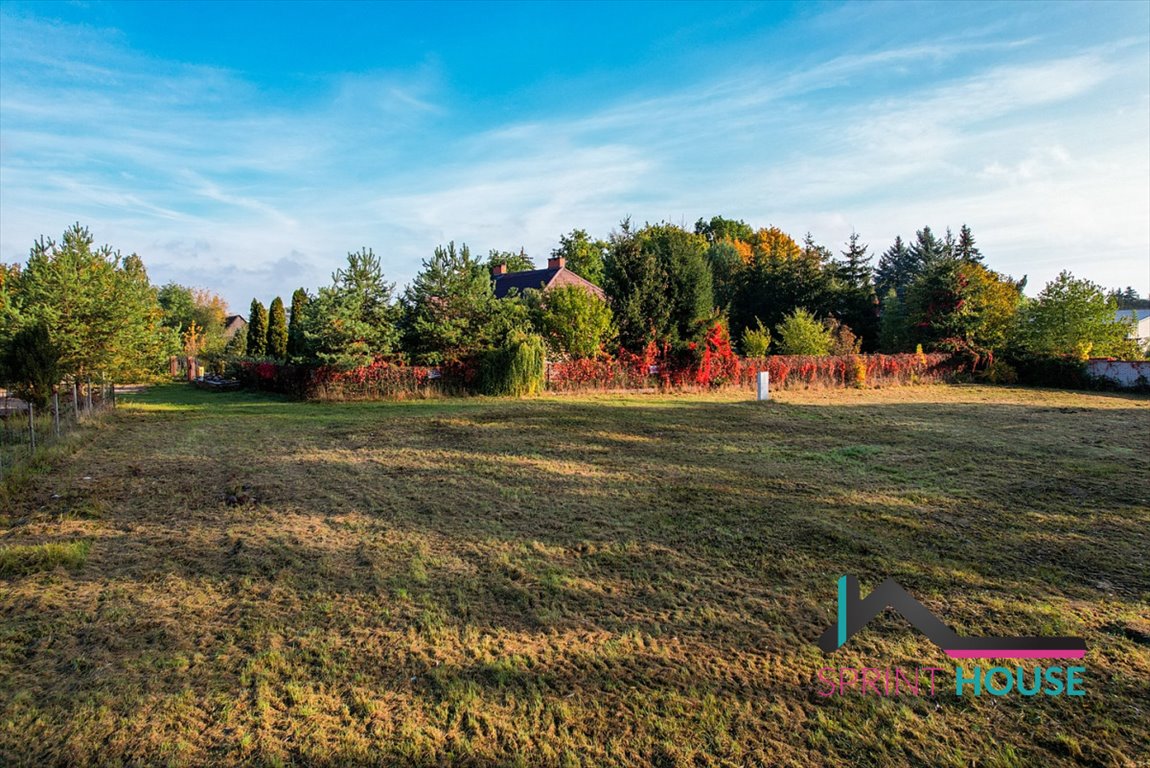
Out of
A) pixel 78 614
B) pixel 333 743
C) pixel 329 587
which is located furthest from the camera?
pixel 329 587

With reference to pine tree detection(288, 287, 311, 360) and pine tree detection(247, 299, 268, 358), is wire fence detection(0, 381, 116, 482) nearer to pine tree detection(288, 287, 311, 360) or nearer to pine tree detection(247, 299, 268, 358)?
pine tree detection(288, 287, 311, 360)

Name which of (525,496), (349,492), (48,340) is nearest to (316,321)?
(48,340)

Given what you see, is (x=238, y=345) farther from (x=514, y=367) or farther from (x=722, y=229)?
(x=722, y=229)

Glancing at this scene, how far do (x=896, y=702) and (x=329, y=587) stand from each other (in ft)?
11.9

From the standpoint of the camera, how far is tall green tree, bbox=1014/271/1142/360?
23.6m

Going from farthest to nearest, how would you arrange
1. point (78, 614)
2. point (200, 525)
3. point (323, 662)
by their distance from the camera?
1. point (200, 525)
2. point (78, 614)
3. point (323, 662)

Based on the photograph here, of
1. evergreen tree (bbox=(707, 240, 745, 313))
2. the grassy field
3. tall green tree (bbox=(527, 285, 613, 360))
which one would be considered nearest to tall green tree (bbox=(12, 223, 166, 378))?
the grassy field

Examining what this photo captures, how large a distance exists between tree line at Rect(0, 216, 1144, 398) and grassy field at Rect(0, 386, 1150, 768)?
619 cm

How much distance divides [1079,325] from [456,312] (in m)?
24.8

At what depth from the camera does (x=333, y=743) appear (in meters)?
2.60

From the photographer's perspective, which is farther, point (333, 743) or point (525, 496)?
point (525, 496)

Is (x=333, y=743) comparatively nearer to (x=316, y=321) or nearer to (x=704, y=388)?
(x=316, y=321)

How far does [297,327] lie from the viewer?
67.6ft

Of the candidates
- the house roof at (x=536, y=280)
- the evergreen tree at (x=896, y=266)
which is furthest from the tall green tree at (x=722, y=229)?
the house roof at (x=536, y=280)
